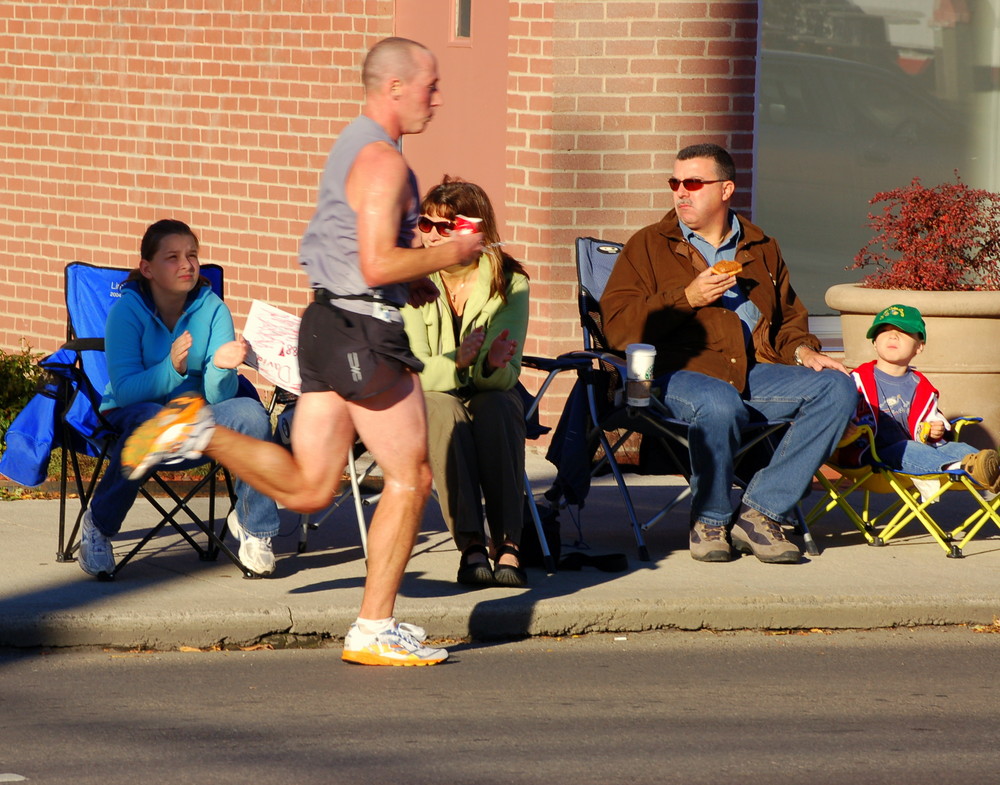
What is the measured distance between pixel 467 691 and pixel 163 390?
2.03 meters

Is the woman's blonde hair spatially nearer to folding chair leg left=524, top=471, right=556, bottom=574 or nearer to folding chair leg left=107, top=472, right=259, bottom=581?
folding chair leg left=524, top=471, right=556, bottom=574

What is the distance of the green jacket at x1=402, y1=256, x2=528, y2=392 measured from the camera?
679 cm

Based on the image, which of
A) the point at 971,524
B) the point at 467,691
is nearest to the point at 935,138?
the point at 971,524

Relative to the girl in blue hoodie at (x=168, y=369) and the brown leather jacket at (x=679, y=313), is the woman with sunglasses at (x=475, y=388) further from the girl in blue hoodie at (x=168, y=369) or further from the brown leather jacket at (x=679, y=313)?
the girl in blue hoodie at (x=168, y=369)

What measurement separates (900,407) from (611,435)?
132cm

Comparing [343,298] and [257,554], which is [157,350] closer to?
[257,554]

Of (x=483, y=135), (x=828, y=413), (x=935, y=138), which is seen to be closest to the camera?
(x=828, y=413)

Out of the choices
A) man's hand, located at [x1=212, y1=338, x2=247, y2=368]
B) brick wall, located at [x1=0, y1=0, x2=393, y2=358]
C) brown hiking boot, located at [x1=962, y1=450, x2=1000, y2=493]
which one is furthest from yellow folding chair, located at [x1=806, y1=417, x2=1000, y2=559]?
brick wall, located at [x1=0, y1=0, x2=393, y2=358]

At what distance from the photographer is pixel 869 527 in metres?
7.62

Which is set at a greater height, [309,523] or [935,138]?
[935,138]

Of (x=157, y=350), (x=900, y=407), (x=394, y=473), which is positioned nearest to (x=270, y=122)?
(x=157, y=350)

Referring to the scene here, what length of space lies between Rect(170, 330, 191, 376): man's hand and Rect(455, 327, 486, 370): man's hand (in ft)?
3.54

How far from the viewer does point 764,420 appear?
7359mm

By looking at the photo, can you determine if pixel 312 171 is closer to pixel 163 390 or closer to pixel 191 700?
pixel 163 390
